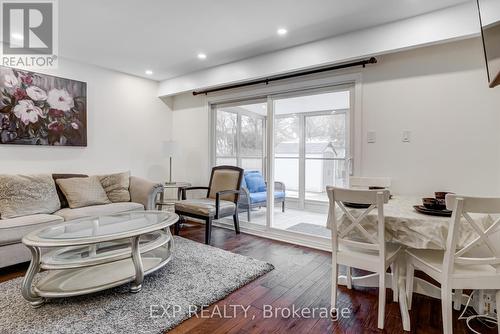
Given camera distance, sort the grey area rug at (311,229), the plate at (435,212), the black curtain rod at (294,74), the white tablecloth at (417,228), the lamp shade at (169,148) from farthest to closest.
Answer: the lamp shade at (169,148) → the grey area rug at (311,229) → the black curtain rod at (294,74) → the plate at (435,212) → the white tablecloth at (417,228)

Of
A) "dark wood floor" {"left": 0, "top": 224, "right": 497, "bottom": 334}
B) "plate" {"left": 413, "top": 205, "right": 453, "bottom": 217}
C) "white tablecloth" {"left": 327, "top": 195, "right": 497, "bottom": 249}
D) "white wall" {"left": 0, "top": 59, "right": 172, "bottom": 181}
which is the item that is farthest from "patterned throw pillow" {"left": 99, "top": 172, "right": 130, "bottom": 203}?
"plate" {"left": 413, "top": 205, "right": 453, "bottom": 217}

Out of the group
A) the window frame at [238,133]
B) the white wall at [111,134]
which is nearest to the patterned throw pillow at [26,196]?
the white wall at [111,134]

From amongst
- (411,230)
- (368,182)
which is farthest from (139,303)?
(368,182)

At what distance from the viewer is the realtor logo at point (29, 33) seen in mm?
2393

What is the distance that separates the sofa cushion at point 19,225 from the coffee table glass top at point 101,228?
19.0 inches

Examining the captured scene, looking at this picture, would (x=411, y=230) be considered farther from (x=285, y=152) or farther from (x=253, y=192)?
(x=285, y=152)

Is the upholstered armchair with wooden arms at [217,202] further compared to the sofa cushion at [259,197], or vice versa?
the sofa cushion at [259,197]

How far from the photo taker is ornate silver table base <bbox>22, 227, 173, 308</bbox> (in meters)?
1.82

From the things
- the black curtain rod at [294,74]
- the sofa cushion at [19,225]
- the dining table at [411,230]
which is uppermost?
the black curtain rod at [294,74]

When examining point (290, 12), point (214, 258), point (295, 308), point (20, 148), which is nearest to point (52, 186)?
point (20, 148)

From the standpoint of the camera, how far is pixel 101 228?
219 centimetres

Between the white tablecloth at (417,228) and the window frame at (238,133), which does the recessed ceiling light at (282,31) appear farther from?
the white tablecloth at (417,228)

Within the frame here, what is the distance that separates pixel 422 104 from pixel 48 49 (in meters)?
4.37

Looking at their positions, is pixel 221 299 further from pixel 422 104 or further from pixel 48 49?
pixel 48 49
